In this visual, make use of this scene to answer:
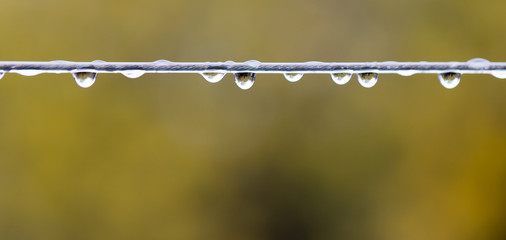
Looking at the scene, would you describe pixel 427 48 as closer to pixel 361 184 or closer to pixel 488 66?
pixel 361 184

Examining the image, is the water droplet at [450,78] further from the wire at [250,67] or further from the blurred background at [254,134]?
the blurred background at [254,134]

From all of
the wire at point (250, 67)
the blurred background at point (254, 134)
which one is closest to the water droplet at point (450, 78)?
the wire at point (250, 67)

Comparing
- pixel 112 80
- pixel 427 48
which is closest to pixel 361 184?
pixel 427 48

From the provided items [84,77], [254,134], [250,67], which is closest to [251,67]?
[250,67]

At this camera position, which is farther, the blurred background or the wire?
the blurred background

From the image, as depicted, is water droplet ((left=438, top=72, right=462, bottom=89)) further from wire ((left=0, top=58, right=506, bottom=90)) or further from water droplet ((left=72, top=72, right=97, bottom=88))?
water droplet ((left=72, top=72, right=97, bottom=88))

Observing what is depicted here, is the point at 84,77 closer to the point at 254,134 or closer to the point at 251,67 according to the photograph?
the point at 251,67

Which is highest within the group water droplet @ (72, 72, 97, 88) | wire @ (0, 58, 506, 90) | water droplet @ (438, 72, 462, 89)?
water droplet @ (438, 72, 462, 89)

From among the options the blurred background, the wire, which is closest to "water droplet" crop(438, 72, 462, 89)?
the wire
